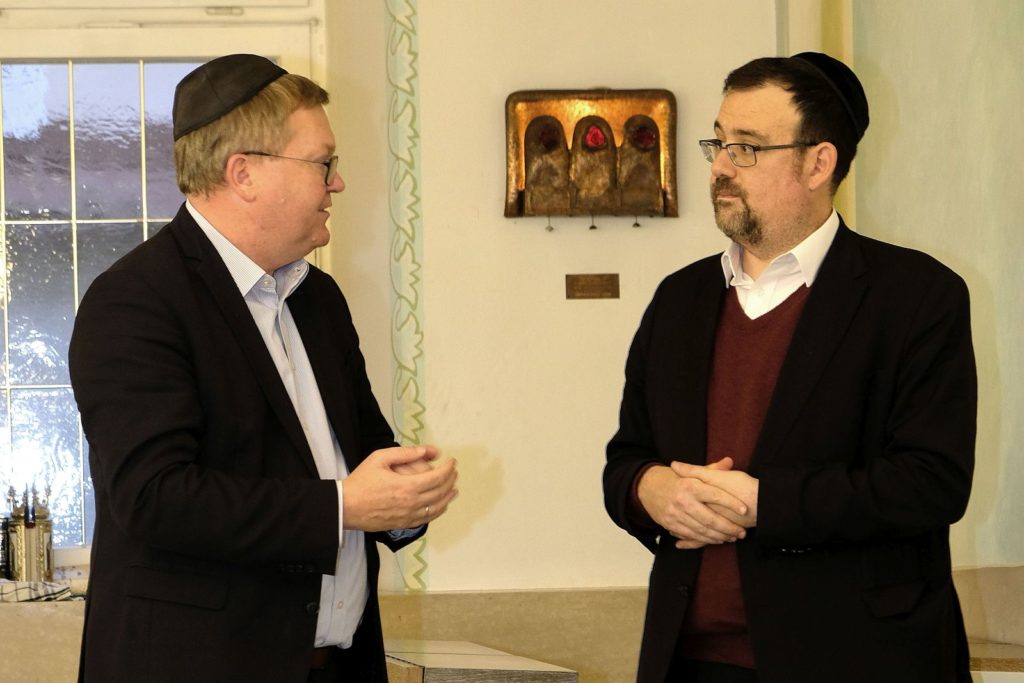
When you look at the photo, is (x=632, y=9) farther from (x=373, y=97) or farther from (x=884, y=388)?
(x=884, y=388)

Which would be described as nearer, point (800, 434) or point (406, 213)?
point (800, 434)

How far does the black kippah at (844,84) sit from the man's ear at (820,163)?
0.25ft

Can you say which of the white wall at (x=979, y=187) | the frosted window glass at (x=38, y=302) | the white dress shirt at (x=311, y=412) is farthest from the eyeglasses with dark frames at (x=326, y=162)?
the frosted window glass at (x=38, y=302)

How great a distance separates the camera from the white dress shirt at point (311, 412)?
80.0 inches

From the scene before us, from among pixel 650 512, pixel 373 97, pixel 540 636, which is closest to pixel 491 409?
pixel 540 636

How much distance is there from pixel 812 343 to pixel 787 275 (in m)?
0.18

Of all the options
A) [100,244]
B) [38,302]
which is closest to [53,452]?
[38,302]

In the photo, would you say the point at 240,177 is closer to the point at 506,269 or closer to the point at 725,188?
the point at 725,188

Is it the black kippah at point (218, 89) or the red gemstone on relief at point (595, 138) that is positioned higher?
the red gemstone on relief at point (595, 138)

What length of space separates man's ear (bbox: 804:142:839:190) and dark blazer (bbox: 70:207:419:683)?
1.00m

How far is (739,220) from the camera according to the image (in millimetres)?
2211

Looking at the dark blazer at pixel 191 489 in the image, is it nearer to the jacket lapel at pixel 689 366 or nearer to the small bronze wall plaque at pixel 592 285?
the jacket lapel at pixel 689 366

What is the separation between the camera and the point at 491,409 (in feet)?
14.2

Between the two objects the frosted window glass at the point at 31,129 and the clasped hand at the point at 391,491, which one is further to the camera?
the frosted window glass at the point at 31,129
